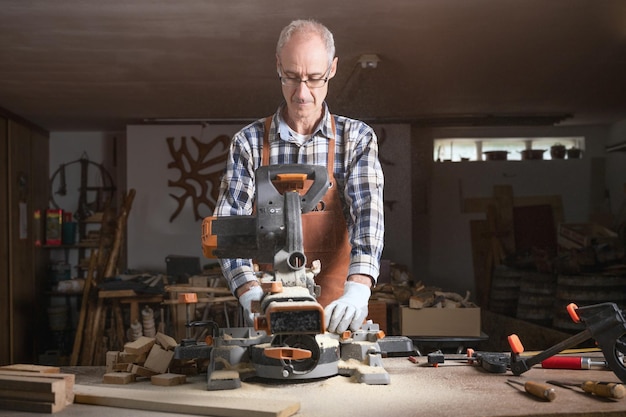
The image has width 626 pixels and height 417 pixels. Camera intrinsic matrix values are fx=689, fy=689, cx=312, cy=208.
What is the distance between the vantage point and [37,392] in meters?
1.63

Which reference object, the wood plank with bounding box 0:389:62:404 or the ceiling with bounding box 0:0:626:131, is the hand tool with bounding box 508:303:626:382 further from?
the ceiling with bounding box 0:0:626:131

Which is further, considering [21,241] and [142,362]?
[21,241]

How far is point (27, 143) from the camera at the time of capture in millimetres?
7383

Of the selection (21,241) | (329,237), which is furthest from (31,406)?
(21,241)

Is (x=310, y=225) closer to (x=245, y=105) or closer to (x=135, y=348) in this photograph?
(x=135, y=348)

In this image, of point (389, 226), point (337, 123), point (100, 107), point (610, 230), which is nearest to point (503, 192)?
point (610, 230)

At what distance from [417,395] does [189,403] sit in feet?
1.83

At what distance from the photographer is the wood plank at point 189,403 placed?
1.50 meters

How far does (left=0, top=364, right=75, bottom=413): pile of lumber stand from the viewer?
5.29 feet

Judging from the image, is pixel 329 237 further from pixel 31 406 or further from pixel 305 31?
pixel 31 406

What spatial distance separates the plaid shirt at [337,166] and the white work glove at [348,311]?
17 cm

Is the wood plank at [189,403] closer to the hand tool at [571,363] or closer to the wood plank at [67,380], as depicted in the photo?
the wood plank at [67,380]

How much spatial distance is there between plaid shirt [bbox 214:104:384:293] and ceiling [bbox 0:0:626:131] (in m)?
1.60

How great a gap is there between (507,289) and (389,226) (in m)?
Result: 1.32
